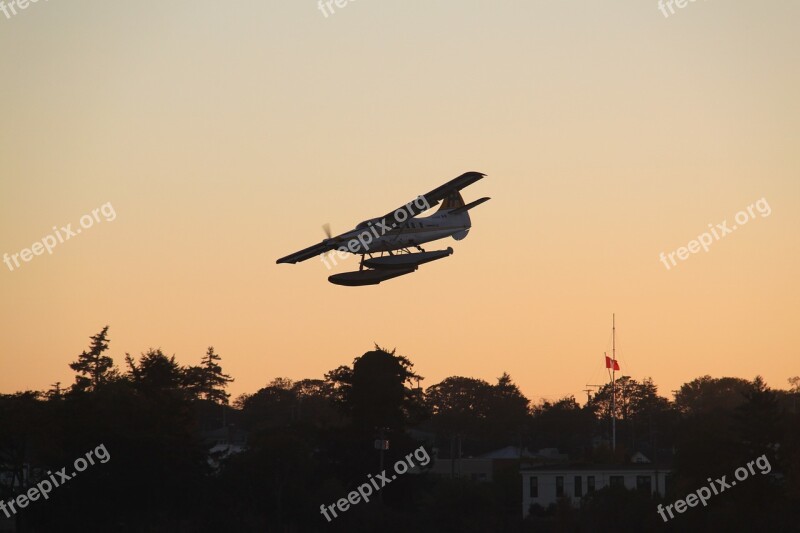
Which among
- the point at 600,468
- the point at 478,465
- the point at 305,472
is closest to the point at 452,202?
the point at 305,472

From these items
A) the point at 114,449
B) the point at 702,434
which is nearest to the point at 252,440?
the point at 114,449

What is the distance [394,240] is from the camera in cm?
4675

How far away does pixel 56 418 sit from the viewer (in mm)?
→ 60094

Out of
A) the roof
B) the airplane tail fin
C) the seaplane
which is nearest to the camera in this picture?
the seaplane

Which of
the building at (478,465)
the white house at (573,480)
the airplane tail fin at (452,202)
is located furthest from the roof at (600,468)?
the airplane tail fin at (452,202)

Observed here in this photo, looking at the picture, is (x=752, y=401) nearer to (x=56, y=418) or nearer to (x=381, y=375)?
(x=381, y=375)

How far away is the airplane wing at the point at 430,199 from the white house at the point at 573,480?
28891 millimetres

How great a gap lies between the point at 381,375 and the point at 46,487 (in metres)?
21.8

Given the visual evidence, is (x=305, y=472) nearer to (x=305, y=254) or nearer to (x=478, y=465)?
Result: (x=305, y=254)

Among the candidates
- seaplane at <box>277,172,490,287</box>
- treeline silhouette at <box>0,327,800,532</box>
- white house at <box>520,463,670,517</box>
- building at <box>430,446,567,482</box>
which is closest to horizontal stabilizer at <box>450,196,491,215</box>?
seaplane at <box>277,172,490,287</box>

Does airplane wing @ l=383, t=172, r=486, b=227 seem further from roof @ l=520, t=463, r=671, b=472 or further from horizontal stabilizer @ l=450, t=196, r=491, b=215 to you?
roof @ l=520, t=463, r=671, b=472

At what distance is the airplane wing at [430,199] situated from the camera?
46.6 metres

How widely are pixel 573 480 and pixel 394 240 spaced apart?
3171 centimetres

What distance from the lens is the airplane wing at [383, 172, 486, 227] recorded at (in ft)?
153
